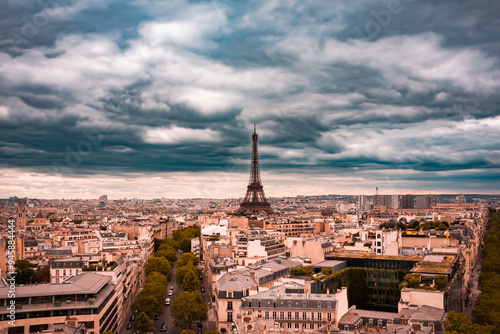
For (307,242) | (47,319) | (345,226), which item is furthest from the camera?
(345,226)

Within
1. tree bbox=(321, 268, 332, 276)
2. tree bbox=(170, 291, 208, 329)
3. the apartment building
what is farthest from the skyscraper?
the apartment building

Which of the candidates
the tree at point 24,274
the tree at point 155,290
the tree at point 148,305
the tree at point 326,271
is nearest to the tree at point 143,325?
the tree at point 148,305

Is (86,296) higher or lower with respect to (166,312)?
higher

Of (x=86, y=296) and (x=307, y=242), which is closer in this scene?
(x=86, y=296)

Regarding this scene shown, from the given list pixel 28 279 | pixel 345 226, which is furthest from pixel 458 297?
pixel 345 226

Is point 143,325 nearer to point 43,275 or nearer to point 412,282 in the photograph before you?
point 43,275

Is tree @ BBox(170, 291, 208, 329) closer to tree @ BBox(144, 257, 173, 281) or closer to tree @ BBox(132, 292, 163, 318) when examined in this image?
tree @ BBox(132, 292, 163, 318)

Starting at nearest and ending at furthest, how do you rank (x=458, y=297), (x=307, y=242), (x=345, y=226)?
(x=458, y=297)
(x=307, y=242)
(x=345, y=226)

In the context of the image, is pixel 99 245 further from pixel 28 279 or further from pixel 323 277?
pixel 323 277
